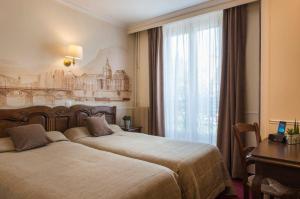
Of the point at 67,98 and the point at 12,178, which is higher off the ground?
the point at 67,98

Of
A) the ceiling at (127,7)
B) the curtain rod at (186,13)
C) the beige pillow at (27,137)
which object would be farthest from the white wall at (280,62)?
the beige pillow at (27,137)

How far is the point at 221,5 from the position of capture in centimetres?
336

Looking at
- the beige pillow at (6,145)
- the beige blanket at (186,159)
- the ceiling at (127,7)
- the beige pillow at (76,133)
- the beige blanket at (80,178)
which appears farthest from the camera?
the ceiling at (127,7)

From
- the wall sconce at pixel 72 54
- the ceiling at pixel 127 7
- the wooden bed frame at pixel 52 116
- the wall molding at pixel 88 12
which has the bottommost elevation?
the wooden bed frame at pixel 52 116

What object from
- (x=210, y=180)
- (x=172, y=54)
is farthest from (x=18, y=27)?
(x=210, y=180)

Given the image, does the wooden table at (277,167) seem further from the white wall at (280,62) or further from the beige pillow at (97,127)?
the beige pillow at (97,127)

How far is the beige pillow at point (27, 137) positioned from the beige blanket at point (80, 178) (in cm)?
21

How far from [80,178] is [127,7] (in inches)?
122

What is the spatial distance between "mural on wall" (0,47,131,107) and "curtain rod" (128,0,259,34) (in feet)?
3.32

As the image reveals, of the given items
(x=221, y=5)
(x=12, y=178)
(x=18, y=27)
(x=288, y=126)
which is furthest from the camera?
(x=221, y=5)

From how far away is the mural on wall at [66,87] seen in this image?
9.53 feet

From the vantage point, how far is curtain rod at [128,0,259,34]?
3.31 metres

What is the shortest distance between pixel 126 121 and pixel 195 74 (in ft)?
5.47

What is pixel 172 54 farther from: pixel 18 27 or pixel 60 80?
pixel 18 27
